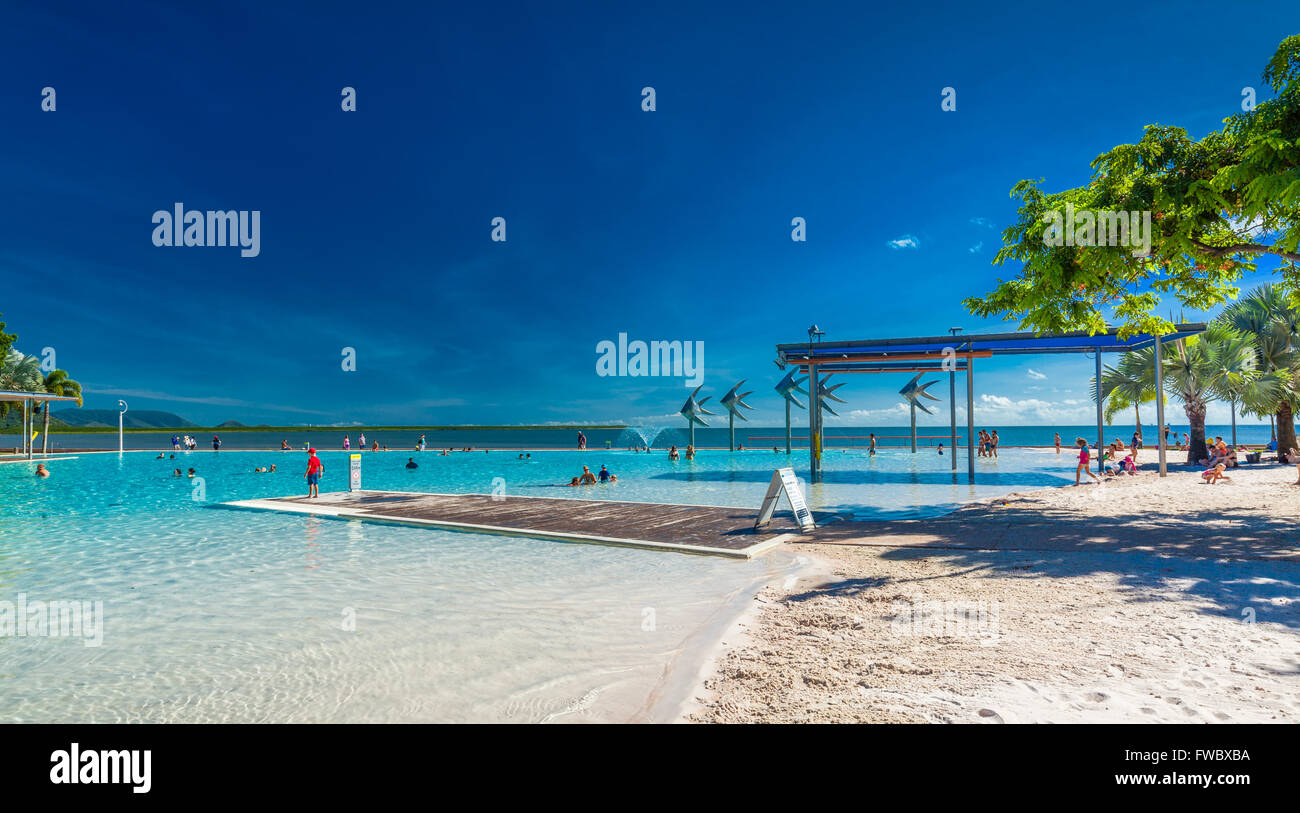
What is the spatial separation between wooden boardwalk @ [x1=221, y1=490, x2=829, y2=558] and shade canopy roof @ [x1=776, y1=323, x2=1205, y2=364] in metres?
11.2

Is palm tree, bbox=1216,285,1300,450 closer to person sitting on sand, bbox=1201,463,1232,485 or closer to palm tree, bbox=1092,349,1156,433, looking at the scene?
palm tree, bbox=1092,349,1156,433

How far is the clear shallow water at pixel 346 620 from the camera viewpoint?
5.13m

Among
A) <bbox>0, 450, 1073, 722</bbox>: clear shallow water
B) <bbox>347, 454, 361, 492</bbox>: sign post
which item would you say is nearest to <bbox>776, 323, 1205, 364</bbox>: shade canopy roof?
<bbox>0, 450, 1073, 722</bbox>: clear shallow water

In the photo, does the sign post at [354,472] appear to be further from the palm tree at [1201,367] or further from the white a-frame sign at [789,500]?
the palm tree at [1201,367]

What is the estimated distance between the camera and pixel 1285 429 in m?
26.8

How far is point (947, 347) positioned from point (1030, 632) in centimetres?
2053

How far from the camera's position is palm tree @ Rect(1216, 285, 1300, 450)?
2539 cm

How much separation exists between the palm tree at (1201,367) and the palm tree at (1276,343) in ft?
3.05

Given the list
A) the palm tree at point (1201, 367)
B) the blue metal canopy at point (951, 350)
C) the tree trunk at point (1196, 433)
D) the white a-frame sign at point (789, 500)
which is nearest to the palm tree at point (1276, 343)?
the palm tree at point (1201, 367)

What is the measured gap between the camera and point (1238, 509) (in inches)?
522

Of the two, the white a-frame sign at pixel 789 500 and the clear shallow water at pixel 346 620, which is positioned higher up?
the white a-frame sign at pixel 789 500

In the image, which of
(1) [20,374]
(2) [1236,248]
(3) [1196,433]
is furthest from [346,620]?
(1) [20,374]
